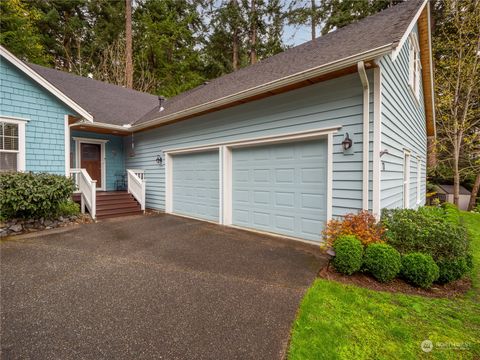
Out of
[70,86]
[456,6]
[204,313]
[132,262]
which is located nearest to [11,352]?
[204,313]

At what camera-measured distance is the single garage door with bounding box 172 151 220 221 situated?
6801 millimetres

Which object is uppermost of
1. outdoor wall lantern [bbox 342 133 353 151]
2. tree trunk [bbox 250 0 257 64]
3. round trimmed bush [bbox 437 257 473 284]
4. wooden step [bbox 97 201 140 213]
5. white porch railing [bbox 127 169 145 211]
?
tree trunk [bbox 250 0 257 64]

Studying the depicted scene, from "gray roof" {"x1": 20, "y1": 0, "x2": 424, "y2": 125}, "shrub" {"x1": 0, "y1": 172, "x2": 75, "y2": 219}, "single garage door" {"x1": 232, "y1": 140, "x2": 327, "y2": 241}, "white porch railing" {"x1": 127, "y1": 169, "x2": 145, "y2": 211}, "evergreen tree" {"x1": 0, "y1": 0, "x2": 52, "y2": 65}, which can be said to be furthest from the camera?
"evergreen tree" {"x1": 0, "y1": 0, "x2": 52, "y2": 65}

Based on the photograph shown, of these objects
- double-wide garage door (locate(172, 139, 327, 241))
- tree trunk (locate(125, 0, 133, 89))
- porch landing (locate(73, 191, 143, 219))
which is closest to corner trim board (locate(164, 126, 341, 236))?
double-wide garage door (locate(172, 139, 327, 241))

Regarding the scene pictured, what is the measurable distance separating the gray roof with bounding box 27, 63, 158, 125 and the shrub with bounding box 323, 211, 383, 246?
840 cm

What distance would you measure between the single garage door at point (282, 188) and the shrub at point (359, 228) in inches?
30.9

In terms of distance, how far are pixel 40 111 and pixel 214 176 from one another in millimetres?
5110

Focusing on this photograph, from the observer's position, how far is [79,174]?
A: 7621mm

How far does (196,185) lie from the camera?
24.1ft

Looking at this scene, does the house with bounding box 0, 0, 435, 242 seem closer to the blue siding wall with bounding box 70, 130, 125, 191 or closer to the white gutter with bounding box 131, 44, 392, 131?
the white gutter with bounding box 131, 44, 392, 131

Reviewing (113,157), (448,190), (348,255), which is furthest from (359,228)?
(448,190)

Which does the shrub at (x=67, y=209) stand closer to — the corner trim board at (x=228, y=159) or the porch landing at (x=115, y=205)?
the porch landing at (x=115, y=205)

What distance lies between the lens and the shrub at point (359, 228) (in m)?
3.62

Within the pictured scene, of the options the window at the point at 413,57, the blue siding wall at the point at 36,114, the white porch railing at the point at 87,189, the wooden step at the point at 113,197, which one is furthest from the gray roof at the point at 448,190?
the blue siding wall at the point at 36,114
